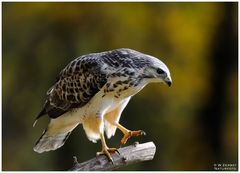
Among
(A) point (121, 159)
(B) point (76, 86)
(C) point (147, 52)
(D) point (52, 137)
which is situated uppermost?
(B) point (76, 86)

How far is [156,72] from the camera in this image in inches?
299

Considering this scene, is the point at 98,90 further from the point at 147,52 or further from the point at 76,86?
the point at 147,52

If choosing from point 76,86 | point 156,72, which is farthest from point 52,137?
point 156,72

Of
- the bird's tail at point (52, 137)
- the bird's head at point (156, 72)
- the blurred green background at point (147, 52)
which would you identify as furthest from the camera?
the blurred green background at point (147, 52)

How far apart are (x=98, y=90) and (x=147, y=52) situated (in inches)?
326

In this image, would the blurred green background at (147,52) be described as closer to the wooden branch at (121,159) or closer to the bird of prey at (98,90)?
the bird of prey at (98,90)

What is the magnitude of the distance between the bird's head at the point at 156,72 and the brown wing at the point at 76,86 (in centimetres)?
48

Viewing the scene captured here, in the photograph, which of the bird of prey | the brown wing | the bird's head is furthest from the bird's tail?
the bird's head

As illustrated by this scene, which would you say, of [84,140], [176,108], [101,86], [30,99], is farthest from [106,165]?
[176,108]

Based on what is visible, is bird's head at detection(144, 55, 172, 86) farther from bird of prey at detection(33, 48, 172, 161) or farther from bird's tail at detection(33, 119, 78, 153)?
bird's tail at detection(33, 119, 78, 153)

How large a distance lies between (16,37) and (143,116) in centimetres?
318

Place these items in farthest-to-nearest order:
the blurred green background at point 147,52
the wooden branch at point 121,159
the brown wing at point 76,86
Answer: the blurred green background at point 147,52 → the brown wing at point 76,86 → the wooden branch at point 121,159

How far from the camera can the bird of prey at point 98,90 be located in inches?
306

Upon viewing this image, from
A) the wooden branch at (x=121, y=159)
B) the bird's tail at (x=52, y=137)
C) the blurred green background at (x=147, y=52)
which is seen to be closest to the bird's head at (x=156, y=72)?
the wooden branch at (x=121, y=159)
